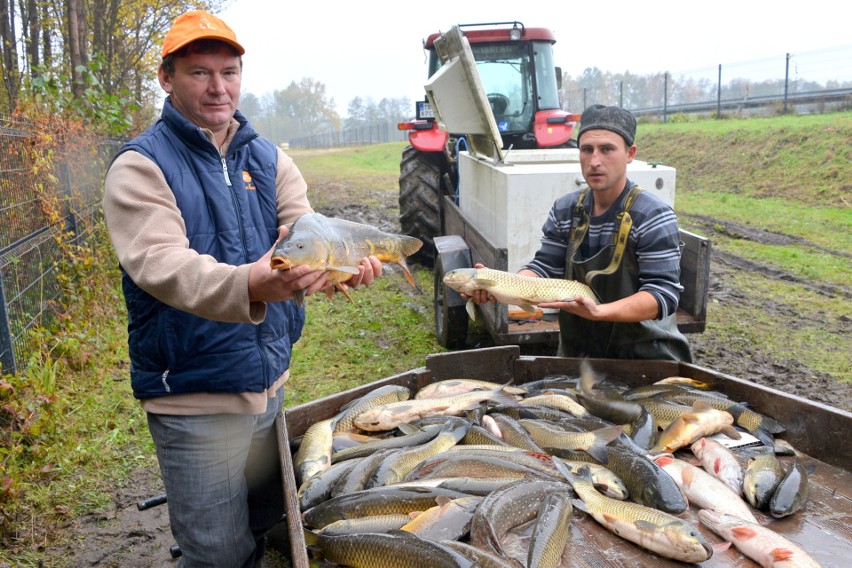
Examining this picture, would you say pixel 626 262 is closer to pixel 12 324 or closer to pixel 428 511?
pixel 428 511

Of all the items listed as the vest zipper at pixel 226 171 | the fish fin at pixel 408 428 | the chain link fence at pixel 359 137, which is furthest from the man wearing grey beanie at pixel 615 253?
the chain link fence at pixel 359 137

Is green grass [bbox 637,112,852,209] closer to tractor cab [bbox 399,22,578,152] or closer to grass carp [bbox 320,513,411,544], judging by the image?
tractor cab [bbox 399,22,578,152]

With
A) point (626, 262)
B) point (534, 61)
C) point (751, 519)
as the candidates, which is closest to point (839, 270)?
point (534, 61)

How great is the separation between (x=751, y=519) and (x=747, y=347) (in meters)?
5.23

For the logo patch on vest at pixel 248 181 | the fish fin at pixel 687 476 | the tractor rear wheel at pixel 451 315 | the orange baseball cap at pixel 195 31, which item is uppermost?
the orange baseball cap at pixel 195 31

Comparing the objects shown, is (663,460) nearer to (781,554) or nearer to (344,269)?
(781,554)

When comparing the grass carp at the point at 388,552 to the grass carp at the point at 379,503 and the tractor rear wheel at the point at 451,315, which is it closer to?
the grass carp at the point at 379,503

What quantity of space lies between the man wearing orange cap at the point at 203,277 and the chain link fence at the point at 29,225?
302 centimetres

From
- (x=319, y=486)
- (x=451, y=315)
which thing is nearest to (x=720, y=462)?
(x=319, y=486)

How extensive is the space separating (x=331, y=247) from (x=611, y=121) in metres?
2.07

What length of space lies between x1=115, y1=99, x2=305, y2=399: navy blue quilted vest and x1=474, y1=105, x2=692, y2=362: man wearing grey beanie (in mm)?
1756

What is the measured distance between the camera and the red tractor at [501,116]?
9055 mm

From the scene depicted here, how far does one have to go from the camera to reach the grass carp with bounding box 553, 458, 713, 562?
215 centimetres

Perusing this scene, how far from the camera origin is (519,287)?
3.89 m
